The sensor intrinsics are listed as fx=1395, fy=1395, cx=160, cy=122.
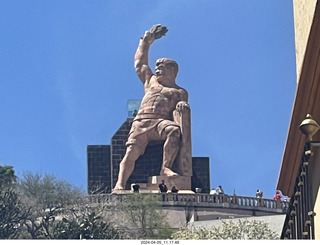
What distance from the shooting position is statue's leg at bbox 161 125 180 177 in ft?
Result: 238

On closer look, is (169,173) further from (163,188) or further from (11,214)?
(11,214)

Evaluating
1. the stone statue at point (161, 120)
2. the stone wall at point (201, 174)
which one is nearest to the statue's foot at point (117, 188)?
the stone statue at point (161, 120)

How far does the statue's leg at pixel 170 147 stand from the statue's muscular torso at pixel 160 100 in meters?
1.20

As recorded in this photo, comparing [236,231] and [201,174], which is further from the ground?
[201,174]

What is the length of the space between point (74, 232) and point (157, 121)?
14.6 m

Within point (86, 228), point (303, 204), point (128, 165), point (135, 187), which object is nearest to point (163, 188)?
point (135, 187)

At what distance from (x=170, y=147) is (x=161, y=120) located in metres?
1.75

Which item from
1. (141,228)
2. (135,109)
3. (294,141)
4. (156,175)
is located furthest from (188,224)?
(294,141)

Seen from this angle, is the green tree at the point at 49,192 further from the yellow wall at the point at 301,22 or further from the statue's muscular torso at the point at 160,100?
the yellow wall at the point at 301,22

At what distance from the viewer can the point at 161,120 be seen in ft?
241

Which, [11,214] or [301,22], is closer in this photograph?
[301,22]

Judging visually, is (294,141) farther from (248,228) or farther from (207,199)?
(207,199)

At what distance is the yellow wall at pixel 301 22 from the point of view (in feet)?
34.8

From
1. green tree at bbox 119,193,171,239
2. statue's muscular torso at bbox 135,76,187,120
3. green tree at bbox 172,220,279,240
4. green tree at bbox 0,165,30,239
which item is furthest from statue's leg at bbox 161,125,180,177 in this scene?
green tree at bbox 172,220,279,240
